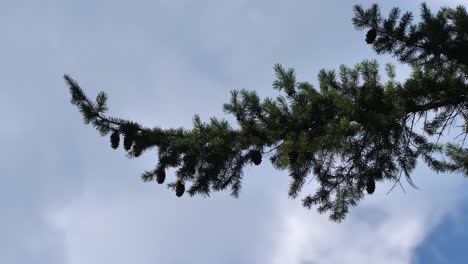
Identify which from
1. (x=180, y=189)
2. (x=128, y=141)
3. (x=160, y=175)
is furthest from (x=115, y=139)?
(x=180, y=189)

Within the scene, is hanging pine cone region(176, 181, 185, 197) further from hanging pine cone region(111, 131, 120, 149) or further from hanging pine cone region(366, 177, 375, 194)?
hanging pine cone region(366, 177, 375, 194)

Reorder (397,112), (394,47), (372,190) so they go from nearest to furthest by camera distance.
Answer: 1. (397,112)
2. (372,190)
3. (394,47)

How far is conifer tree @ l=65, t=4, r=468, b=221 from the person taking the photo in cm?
633

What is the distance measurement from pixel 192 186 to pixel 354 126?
2.45 meters

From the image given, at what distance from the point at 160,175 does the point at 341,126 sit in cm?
225

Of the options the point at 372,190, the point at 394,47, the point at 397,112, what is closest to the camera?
the point at 397,112

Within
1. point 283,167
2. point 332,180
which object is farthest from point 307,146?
point 332,180

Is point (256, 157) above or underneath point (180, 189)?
above

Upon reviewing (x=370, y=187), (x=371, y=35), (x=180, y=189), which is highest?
(x=371, y=35)

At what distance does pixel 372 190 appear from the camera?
6.96m

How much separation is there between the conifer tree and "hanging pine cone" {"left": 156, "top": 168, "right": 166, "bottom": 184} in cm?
1

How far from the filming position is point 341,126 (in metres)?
6.04

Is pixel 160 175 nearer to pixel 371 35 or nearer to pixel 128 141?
pixel 128 141

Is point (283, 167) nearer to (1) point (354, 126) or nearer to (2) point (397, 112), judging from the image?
(1) point (354, 126)
